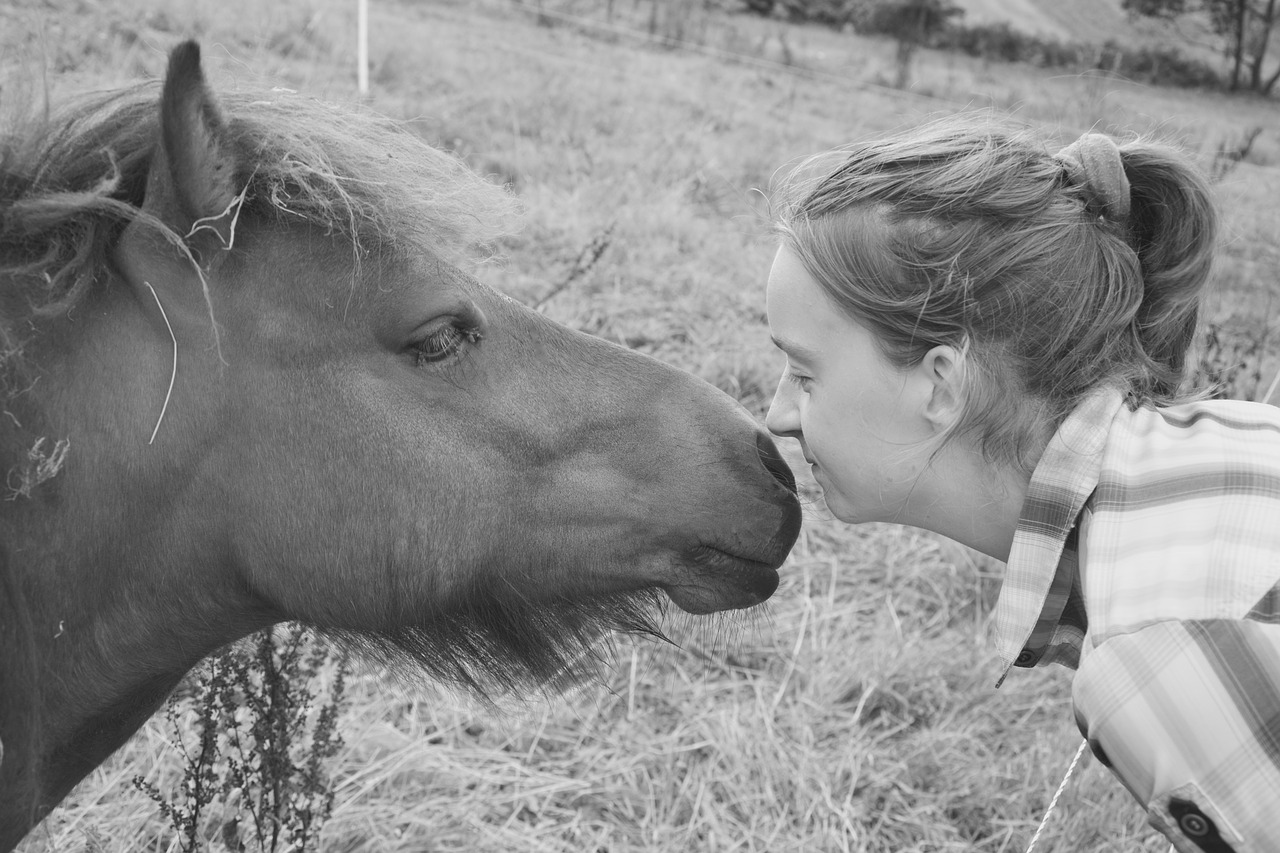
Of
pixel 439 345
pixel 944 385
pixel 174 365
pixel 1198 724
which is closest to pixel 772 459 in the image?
pixel 944 385

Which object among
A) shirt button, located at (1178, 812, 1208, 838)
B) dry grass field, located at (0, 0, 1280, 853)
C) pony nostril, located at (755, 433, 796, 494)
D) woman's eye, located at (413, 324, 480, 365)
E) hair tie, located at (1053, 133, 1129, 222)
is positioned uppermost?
hair tie, located at (1053, 133, 1129, 222)

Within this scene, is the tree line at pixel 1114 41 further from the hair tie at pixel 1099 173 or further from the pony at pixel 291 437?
the pony at pixel 291 437

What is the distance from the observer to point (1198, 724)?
1467mm

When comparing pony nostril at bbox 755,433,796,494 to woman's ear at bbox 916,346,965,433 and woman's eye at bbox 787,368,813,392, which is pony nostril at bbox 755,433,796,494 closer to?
woman's eye at bbox 787,368,813,392

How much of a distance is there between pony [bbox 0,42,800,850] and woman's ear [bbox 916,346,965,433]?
323 mm

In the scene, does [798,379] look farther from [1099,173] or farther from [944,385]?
[1099,173]

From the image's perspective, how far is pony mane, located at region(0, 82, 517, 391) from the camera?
1.80 m

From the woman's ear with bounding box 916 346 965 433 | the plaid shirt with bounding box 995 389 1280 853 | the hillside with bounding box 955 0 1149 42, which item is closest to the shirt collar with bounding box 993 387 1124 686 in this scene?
the plaid shirt with bounding box 995 389 1280 853

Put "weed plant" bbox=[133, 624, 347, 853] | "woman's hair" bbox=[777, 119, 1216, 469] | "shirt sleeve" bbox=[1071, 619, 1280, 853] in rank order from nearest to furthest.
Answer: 1. "shirt sleeve" bbox=[1071, 619, 1280, 853]
2. "woman's hair" bbox=[777, 119, 1216, 469]
3. "weed plant" bbox=[133, 624, 347, 853]

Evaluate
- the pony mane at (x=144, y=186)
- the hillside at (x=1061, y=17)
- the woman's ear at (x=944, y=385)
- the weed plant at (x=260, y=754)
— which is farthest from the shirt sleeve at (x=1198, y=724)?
the hillside at (x=1061, y=17)

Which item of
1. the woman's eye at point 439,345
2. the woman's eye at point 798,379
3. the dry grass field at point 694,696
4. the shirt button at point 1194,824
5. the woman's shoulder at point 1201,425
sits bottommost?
the dry grass field at point 694,696

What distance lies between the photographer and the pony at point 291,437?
1812 millimetres

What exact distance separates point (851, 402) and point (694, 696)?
185cm

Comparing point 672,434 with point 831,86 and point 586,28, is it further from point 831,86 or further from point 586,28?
point 586,28
